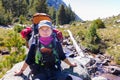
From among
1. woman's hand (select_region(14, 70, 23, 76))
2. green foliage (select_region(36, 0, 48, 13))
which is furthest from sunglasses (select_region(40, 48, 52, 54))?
green foliage (select_region(36, 0, 48, 13))

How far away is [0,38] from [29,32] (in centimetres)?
946

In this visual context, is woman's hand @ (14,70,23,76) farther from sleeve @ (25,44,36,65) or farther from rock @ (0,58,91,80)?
sleeve @ (25,44,36,65)

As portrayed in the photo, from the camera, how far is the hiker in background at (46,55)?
6742 mm

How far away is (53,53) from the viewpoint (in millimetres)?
6832

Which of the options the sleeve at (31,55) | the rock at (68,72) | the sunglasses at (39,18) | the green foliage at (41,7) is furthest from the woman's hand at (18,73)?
the green foliage at (41,7)

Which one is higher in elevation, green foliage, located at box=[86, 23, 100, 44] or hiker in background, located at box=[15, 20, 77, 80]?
hiker in background, located at box=[15, 20, 77, 80]

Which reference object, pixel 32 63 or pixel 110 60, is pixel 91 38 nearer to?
pixel 110 60

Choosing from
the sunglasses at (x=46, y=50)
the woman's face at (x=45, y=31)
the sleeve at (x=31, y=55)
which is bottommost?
the sleeve at (x=31, y=55)

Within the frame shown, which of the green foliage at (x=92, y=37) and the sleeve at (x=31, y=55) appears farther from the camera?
the green foliage at (x=92, y=37)

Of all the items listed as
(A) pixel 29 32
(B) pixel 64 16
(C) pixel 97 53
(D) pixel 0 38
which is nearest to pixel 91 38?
(C) pixel 97 53

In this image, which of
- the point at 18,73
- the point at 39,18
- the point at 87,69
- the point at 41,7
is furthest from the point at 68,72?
the point at 41,7

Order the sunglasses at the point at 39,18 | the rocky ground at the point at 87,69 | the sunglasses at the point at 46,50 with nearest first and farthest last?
the sunglasses at the point at 46,50, the rocky ground at the point at 87,69, the sunglasses at the point at 39,18

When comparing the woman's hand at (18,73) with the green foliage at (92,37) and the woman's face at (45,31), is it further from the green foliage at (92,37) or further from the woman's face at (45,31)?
the green foliage at (92,37)

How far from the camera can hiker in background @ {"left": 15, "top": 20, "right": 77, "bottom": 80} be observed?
674 cm
